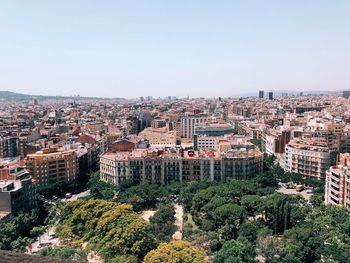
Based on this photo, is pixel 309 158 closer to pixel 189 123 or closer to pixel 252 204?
pixel 252 204

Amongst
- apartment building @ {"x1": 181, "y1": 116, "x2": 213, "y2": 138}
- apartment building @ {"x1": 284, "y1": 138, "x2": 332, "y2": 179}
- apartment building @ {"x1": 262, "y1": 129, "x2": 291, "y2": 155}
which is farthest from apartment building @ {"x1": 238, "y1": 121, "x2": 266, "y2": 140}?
apartment building @ {"x1": 284, "y1": 138, "x2": 332, "y2": 179}

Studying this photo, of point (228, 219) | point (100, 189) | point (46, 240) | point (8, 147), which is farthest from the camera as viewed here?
point (8, 147)

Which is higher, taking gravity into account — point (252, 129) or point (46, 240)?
point (252, 129)

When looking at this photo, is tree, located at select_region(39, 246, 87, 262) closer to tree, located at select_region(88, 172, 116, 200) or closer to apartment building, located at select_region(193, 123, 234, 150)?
tree, located at select_region(88, 172, 116, 200)

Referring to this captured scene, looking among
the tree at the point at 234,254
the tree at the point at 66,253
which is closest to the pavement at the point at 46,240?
the tree at the point at 66,253

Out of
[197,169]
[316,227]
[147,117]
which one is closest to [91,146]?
[197,169]

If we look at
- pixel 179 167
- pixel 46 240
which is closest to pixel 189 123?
pixel 179 167
